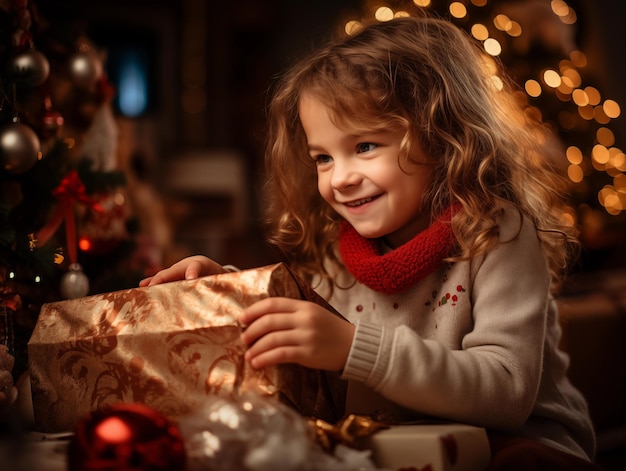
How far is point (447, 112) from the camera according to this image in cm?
112

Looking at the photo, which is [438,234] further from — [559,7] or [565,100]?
[559,7]

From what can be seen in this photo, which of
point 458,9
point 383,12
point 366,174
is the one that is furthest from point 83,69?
point 458,9

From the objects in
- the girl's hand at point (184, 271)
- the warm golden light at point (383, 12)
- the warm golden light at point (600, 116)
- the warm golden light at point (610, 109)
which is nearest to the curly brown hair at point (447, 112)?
the girl's hand at point (184, 271)

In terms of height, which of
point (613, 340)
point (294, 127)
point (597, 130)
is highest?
point (294, 127)

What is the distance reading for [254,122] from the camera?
5.45 meters

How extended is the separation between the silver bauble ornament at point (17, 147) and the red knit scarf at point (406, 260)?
1.86 feet

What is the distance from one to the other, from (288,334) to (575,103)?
10.1 ft

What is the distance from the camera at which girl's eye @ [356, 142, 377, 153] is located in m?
1.07

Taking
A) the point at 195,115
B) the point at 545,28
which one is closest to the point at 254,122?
the point at 195,115

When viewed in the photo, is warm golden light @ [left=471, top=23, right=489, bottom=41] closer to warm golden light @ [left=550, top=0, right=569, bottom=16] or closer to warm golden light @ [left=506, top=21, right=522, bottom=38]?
warm golden light @ [left=506, top=21, right=522, bottom=38]

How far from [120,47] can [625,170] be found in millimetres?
3584

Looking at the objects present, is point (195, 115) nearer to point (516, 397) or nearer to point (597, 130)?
point (597, 130)

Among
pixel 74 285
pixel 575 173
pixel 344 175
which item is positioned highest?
pixel 344 175

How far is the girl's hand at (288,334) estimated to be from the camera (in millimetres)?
811
